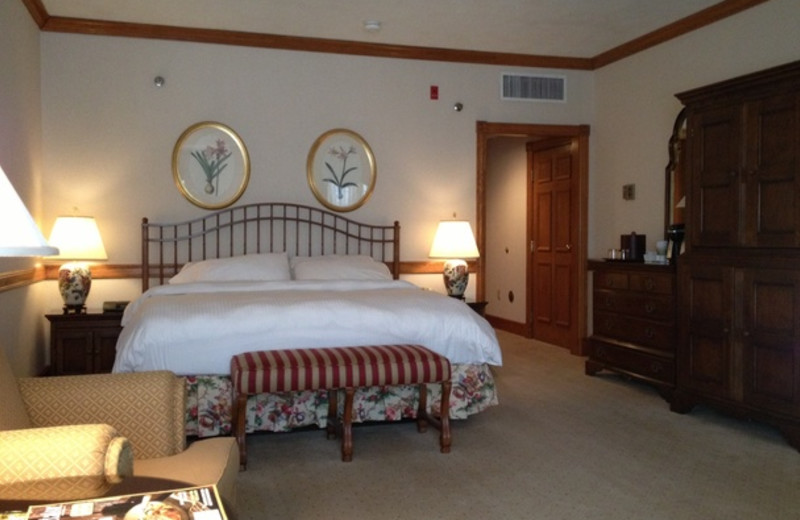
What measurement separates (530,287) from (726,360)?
11.1 ft

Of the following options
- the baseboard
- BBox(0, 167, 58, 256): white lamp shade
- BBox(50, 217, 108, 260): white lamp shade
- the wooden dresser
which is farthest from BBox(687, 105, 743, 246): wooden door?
BBox(50, 217, 108, 260): white lamp shade

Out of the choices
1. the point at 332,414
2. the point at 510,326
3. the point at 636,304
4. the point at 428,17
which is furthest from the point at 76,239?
the point at 510,326

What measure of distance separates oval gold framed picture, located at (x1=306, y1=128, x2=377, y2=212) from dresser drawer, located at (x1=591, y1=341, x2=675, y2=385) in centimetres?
227

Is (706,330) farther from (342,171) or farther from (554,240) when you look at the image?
(342,171)

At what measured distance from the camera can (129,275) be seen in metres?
5.23

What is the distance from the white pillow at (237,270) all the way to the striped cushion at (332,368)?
1.46 m

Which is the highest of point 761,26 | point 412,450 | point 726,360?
point 761,26

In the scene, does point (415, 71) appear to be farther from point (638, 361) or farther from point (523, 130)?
point (638, 361)

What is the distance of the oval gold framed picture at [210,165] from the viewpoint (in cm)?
534

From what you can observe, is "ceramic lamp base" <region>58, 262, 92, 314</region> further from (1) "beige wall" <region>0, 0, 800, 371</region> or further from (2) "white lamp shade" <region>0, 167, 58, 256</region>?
(2) "white lamp shade" <region>0, 167, 58, 256</region>

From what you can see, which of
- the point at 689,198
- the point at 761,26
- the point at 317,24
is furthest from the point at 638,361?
the point at 317,24

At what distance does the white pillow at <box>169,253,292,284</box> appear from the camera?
4.86 meters

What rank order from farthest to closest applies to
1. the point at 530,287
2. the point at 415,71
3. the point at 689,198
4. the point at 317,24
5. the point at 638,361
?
the point at 530,287 → the point at 415,71 → the point at 317,24 → the point at 638,361 → the point at 689,198

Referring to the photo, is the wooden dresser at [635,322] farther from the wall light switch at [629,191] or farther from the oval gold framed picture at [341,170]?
the oval gold framed picture at [341,170]
